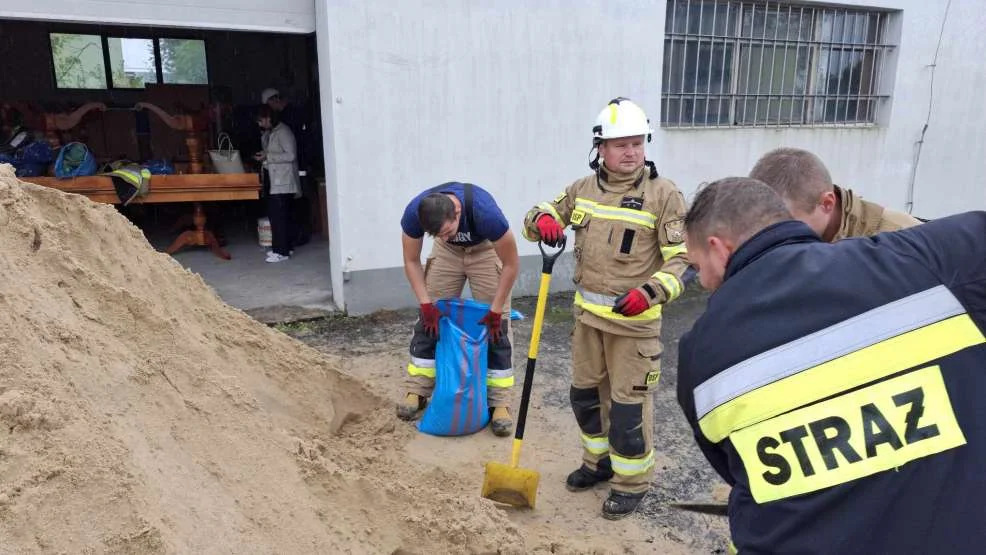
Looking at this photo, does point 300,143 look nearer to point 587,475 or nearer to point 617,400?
point 587,475

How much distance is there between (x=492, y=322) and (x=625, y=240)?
3.57 ft

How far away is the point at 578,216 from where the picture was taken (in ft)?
10.5

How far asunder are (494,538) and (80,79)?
10.2 meters

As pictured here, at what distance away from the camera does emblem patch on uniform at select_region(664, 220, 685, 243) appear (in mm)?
3004

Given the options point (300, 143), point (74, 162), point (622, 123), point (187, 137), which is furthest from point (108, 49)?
point (622, 123)

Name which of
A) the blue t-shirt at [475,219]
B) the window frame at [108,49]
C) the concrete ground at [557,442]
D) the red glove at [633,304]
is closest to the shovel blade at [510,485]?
the concrete ground at [557,442]

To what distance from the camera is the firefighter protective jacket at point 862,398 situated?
4.40 feet

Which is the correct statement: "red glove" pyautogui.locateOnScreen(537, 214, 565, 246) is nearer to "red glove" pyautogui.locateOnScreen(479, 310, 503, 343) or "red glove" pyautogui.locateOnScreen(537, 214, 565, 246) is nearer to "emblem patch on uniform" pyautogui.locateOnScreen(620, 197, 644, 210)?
"emblem patch on uniform" pyautogui.locateOnScreen(620, 197, 644, 210)

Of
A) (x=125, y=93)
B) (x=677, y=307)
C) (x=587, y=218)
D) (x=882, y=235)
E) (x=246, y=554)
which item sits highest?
(x=125, y=93)

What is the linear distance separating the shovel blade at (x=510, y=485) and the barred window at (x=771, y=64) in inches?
185

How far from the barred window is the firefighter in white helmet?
3965 millimetres

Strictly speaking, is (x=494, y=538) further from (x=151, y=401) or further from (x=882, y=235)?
(x=882, y=235)

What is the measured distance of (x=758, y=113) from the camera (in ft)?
23.7

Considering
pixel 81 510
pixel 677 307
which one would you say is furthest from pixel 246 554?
pixel 677 307
